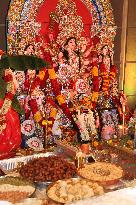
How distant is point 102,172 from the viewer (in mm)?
2775

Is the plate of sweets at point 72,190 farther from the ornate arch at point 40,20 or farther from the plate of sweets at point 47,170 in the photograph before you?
the ornate arch at point 40,20

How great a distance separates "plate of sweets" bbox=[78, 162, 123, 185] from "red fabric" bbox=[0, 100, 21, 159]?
1.06m

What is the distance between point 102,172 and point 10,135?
4.64 feet

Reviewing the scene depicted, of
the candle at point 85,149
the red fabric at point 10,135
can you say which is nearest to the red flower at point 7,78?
the red fabric at point 10,135

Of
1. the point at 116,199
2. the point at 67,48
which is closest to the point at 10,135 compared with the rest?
the point at 67,48

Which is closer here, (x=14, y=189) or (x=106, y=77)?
(x=14, y=189)

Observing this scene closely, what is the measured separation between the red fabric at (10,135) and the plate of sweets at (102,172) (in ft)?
3.49

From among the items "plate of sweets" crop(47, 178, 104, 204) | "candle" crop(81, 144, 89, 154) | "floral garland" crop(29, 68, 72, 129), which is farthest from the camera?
"floral garland" crop(29, 68, 72, 129)

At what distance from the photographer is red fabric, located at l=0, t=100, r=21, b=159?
381 centimetres

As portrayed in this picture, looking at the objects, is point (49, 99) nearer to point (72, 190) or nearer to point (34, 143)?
point (34, 143)

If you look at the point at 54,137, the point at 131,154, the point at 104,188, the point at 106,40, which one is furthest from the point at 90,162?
the point at 106,40

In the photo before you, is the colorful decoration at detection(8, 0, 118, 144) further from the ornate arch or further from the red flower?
the red flower

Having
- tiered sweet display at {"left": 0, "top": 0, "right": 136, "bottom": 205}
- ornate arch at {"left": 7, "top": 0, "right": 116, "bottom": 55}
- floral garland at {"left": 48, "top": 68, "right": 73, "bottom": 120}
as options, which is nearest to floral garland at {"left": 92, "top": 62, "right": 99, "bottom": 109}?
tiered sweet display at {"left": 0, "top": 0, "right": 136, "bottom": 205}

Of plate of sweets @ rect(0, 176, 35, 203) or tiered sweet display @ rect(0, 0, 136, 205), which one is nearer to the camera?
plate of sweets @ rect(0, 176, 35, 203)
